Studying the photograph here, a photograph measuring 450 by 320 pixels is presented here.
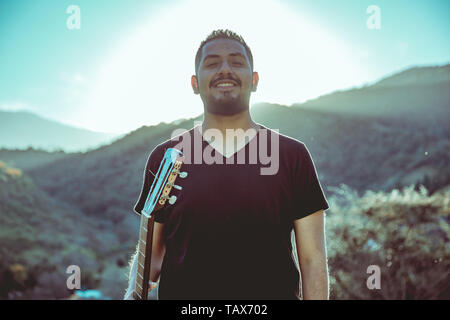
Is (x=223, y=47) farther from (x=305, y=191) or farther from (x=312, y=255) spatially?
(x=312, y=255)

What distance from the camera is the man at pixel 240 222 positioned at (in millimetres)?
1949

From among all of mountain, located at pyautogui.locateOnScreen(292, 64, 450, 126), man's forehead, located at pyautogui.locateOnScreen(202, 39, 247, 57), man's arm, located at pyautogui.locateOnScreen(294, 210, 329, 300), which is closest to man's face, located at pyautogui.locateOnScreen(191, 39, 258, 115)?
man's forehead, located at pyautogui.locateOnScreen(202, 39, 247, 57)

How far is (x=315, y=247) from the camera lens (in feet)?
6.59

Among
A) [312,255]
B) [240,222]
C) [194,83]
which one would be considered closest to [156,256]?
[240,222]

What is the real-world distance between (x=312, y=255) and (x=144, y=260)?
Answer: 3.43 feet

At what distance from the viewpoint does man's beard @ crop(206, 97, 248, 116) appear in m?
2.17

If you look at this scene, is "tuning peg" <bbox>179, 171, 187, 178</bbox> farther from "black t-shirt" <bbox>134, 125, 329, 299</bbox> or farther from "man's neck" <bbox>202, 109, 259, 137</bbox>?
"man's neck" <bbox>202, 109, 259, 137</bbox>

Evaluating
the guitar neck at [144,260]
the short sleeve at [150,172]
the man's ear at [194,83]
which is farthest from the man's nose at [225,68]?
the guitar neck at [144,260]

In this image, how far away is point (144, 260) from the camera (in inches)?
85.4

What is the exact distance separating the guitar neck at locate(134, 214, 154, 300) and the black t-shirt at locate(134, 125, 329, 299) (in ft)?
0.40

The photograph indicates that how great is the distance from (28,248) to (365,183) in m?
21.8

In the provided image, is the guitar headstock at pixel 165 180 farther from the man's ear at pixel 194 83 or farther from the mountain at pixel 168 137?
→ the mountain at pixel 168 137
